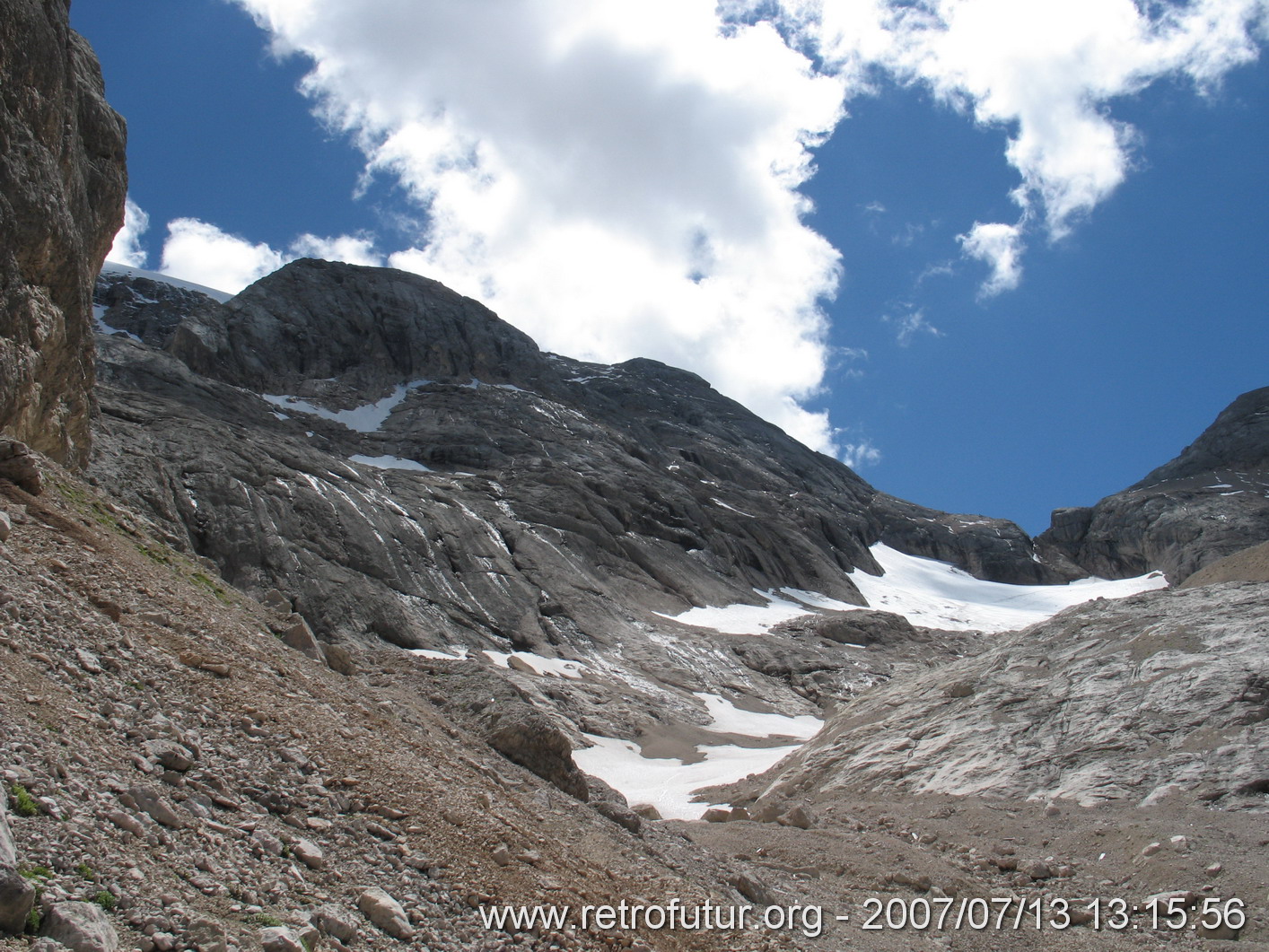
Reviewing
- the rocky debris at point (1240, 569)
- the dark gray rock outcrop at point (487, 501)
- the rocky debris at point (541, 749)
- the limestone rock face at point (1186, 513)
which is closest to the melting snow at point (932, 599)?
the dark gray rock outcrop at point (487, 501)

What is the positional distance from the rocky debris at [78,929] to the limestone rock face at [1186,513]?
405 feet

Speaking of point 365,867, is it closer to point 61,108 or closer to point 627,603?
point 61,108

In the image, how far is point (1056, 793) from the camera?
1566cm

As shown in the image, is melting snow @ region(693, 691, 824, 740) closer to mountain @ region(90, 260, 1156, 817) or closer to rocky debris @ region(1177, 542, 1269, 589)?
mountain @ region(90, 260, 1156, 817)

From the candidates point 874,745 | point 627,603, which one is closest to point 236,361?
point 627,603

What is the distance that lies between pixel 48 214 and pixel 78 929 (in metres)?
17.6

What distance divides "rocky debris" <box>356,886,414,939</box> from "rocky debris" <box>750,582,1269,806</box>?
13.8 meters

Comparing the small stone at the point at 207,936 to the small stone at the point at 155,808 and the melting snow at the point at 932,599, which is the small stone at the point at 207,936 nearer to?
the small stone at the point at 155,808

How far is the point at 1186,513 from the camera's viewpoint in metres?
117

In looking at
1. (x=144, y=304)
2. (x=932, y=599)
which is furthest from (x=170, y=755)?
(x=144, y=304)

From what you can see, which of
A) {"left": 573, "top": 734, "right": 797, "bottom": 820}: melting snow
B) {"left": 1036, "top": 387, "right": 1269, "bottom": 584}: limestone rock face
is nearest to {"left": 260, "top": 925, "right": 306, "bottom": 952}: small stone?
{"left": 573, "top": 734, "right": 797, "bottom": 820}: melting snow

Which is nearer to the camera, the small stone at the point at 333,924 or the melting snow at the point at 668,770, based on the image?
the small stone at the point at 333,924

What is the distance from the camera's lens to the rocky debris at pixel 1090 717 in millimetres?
15445

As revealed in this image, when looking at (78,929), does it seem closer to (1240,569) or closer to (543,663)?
(1240,569)
